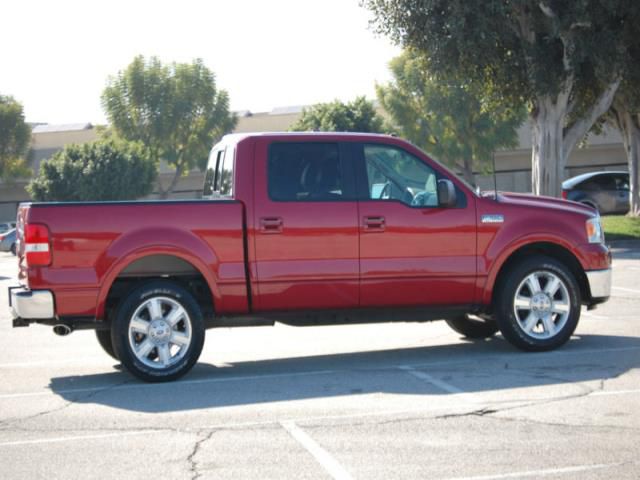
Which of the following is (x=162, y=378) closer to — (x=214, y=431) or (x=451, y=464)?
(x=214, y=431)

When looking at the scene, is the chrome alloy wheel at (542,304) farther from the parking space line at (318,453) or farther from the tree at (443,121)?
the tree at (443,121)

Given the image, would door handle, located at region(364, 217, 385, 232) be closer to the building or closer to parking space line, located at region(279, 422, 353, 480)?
parking space line, located at region(279, 422, 353, 480)

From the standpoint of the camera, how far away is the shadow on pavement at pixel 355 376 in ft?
27.2

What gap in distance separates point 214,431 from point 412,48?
71.3 ft

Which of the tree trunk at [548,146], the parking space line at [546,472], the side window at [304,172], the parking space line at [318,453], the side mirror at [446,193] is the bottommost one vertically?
the parking space line at [546,472]

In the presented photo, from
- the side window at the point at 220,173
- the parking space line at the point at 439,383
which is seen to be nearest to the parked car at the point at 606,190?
the side window at the point at 220,173

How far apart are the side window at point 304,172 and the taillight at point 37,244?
6.49 ft

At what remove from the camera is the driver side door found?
31.2 ft

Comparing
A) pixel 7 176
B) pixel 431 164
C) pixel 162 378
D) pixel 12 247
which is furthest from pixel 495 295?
pixel 7 176

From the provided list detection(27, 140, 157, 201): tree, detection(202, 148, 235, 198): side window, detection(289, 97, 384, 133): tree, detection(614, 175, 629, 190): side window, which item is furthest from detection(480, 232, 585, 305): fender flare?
detection(27, 140, 157, 201): tree

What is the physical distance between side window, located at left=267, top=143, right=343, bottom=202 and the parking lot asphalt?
1591 mm

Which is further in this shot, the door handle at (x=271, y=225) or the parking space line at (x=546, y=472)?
the door handle at (x=271, y=225)

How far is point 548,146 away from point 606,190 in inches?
382

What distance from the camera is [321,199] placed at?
31.0ft
